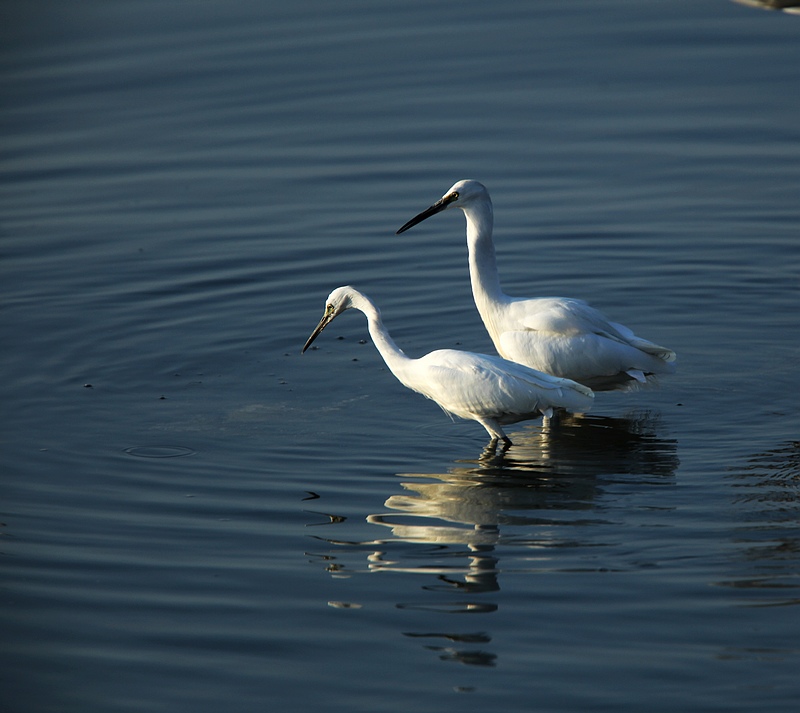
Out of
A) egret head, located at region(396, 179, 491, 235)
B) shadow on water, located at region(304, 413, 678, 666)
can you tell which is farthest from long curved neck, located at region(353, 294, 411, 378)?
egret head, located at region(396, 179, 491, 235)

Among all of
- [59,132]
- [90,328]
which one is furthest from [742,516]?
[59,132]

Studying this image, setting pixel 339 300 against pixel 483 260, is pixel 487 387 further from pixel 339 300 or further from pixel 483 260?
pixel 483 260

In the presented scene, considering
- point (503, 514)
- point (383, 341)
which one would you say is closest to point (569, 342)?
point (383, 341)

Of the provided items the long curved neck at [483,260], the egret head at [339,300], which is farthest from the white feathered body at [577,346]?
the egret head at [339,300]

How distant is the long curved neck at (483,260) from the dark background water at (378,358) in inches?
38.9

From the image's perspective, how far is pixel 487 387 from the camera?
9.13 m

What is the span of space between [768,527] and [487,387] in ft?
7.43

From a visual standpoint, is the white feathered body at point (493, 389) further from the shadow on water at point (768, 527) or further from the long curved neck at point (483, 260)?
the shadow on water at point (768, 527)

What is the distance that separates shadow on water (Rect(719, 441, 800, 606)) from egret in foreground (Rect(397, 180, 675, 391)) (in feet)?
4.54

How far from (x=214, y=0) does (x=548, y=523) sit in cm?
1382

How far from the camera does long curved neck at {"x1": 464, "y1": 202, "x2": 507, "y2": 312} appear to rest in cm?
1038

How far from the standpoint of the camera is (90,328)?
465 inches

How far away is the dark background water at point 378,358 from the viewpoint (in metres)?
6.57

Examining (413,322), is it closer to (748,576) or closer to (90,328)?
(90,328)
